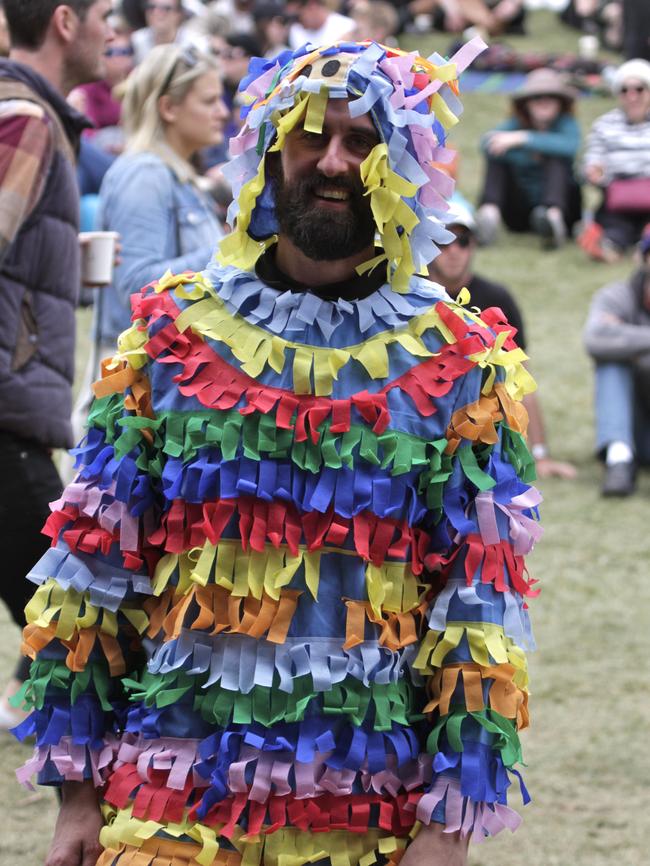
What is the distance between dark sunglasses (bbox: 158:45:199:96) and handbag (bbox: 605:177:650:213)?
6.94 metres

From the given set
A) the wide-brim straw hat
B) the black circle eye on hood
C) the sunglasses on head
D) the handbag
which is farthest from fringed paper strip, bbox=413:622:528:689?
the wide-brim straw hat

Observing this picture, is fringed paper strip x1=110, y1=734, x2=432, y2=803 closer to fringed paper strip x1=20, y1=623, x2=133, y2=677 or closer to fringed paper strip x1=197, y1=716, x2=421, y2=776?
fringed paper strip x1=197, y1=716, x2=421, y2=776

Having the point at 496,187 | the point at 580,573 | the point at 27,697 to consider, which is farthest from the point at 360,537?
the point at 496,187

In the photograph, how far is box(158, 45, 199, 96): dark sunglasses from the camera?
5684 millimetres

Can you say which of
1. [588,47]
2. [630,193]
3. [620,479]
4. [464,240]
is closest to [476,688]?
[464,240]

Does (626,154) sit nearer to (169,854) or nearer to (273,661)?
(273,661)

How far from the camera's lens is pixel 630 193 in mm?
12188

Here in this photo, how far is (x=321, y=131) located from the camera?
2.57m

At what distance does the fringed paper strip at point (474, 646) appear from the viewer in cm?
258

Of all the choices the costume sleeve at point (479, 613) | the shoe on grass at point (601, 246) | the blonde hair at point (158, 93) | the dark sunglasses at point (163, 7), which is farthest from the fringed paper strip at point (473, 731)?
the dark sunglasses at point (163, 7)

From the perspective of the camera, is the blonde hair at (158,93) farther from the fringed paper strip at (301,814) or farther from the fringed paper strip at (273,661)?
the fringed paper strip at (301,814)

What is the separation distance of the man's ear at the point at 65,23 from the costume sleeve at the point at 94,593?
5.35 ft

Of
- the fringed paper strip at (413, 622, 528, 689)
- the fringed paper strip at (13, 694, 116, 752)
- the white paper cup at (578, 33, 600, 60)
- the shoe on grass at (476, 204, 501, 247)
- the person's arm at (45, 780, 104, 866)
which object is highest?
the fringed paper strip at (413, 622, 528, 689)

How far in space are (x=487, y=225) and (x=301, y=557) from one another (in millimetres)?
10814
